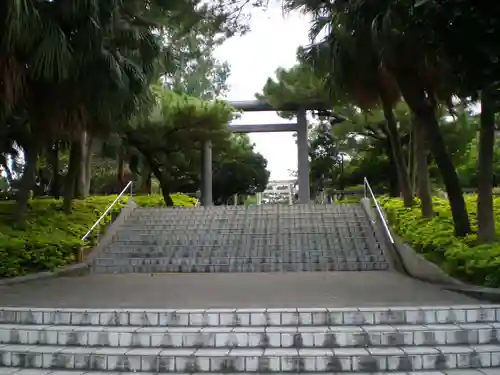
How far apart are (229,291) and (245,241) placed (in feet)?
14.8

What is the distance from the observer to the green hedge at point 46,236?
919 centimetres

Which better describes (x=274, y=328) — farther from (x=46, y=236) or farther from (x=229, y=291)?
(x=46, y=236)

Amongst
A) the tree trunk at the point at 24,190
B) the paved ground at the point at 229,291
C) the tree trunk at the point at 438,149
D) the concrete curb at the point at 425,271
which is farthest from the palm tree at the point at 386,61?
the tree trunk at the point at 24,190

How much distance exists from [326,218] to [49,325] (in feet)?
29.3

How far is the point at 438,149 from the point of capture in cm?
923

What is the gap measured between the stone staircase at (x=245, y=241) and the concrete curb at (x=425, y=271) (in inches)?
11.8

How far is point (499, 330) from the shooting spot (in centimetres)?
513

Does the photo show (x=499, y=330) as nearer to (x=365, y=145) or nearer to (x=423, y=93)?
(x=423, y=93)

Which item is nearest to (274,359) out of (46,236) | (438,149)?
(438,149)

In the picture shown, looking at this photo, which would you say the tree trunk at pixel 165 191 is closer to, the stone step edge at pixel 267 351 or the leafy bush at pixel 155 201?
the leafy bush at pixel 155 201

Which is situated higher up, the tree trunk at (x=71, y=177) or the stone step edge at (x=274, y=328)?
the tree trunk at (x=71, y=177)

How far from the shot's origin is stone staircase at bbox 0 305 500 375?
463 cm

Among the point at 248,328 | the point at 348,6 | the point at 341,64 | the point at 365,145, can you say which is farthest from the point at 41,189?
the point at 248,328

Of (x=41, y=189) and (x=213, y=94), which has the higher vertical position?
(x=213, y=94)
